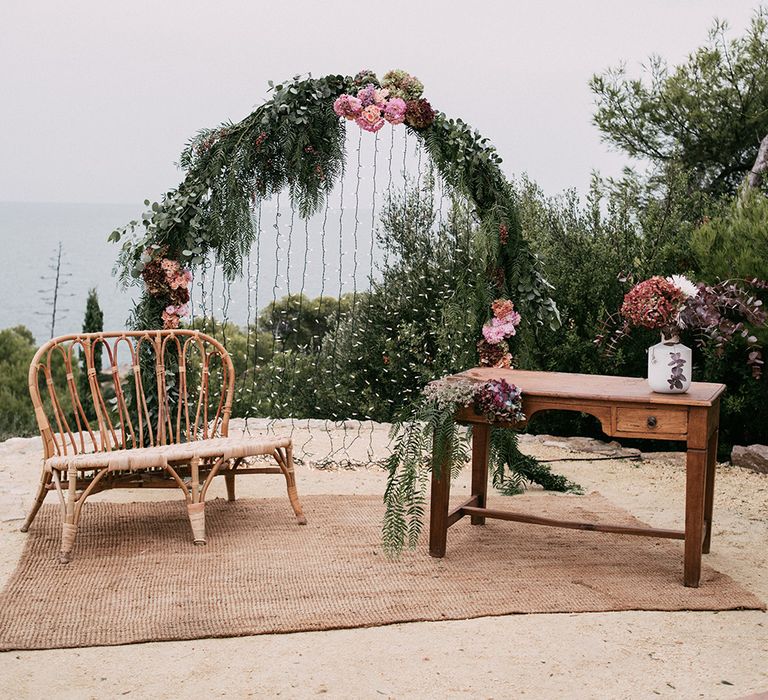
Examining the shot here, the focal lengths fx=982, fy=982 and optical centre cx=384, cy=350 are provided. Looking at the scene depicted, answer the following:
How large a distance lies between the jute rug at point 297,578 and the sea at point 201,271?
59.2 inches

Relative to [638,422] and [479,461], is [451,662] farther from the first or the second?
[479,461]

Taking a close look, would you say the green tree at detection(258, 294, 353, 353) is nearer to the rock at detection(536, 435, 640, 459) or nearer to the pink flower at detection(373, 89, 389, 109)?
the rock at detection(536, 435, 640, 459)

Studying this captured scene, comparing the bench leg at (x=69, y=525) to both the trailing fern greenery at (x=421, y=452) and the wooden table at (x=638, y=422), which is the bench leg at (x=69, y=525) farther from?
the wooden table at (x=638, y=422)

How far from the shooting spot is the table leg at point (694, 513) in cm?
371

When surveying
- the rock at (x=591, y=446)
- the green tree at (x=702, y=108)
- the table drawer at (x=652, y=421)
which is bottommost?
the rock at (x=591, y=446)

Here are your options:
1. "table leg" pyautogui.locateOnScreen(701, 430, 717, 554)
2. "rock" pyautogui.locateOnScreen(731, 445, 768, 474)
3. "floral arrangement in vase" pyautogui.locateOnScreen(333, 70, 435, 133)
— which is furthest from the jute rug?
"floral arrangement in vase" pyautogui.locateOnScreen(333, 70, 435, 133)

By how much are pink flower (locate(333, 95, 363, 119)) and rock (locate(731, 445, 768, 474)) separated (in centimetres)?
343

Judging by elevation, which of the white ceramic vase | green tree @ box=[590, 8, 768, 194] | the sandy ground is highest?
green tree @ box=[590, 8, 768, 194]

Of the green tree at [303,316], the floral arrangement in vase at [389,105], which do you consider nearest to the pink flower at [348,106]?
the floral arrangement in vase at [389,105]

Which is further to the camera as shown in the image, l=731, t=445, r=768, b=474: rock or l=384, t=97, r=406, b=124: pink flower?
l=731, t=445, r=768, b=474: rock

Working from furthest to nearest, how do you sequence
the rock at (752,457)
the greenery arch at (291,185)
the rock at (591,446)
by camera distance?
1. the rock at (591,446)
2. the rock at (752,457)
3. the greenery arch at (291,185)

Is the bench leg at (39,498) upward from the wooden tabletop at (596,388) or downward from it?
downward

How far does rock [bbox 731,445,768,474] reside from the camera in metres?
6.37

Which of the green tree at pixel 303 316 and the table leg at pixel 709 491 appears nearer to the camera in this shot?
the table leg at pixel 709 491
